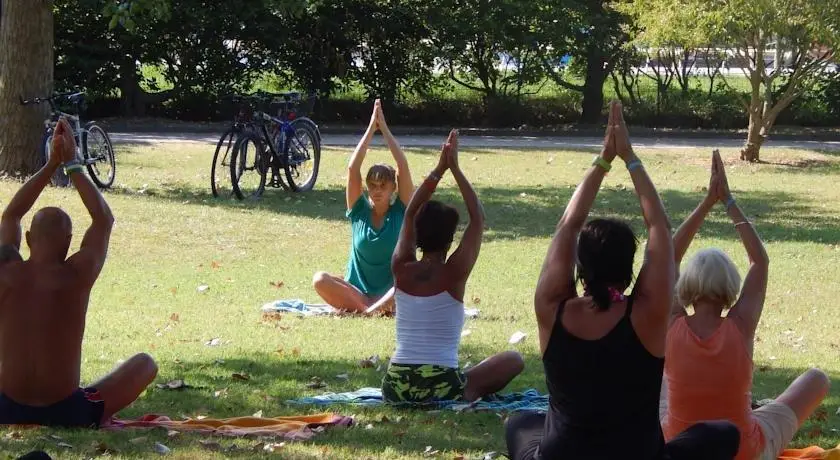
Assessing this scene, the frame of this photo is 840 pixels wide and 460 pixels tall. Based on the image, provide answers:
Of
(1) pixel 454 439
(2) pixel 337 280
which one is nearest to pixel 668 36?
(2) pixel 337 280

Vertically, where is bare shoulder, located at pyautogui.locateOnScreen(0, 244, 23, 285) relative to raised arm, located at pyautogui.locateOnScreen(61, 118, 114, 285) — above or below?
below

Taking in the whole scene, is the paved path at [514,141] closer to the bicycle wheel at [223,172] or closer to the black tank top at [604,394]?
the bicycle wheel at [223,172]

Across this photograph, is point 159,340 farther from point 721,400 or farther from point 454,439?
point 721,400

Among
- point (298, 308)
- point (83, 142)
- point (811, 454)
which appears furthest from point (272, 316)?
point (83, 142)

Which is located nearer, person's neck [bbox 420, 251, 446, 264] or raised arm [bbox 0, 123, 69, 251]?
raised arm [bbox 0, 123, 69, 251]

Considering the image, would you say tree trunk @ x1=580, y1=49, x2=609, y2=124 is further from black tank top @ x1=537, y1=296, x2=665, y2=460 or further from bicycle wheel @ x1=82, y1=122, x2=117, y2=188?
black tank top @ x1=537, y1=296, x2=665, y2=460

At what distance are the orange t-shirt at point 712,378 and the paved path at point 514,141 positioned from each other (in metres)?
18.3

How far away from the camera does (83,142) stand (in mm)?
16172

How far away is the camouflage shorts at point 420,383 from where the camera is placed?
6531 mm

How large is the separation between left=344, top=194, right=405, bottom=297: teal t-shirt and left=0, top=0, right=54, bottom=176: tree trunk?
7.73 m

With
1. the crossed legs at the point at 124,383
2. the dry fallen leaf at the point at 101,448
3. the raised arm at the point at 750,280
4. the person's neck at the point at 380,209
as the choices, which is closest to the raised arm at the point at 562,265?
the raised arm at the point at 750,280

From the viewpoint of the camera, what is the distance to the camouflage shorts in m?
6.53

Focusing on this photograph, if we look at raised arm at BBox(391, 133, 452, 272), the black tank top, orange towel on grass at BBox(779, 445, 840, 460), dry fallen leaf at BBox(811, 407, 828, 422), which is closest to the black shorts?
raised arm at BBox(391, 133, 452, 272)

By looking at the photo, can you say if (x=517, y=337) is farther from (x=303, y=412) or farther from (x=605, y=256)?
(x=605, y=256)
